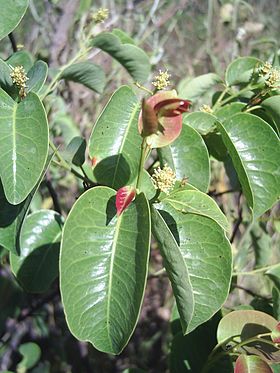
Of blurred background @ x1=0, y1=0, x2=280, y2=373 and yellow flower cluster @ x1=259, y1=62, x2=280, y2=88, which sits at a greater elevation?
yellow flower cluster @ x1=259, y1=62, x2=280, y2=88

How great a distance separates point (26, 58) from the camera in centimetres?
96

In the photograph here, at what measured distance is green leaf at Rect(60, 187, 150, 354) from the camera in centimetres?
67

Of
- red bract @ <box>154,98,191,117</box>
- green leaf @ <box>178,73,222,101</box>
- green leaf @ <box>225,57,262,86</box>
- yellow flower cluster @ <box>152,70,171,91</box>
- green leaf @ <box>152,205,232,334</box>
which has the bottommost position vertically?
green leaf @ <box>152,205,232,334</box>

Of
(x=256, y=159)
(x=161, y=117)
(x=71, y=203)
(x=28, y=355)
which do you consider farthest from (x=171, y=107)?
(x=71, y=203)

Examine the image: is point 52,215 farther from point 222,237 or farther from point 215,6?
point 215,6

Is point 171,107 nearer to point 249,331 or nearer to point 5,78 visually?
point 5,78

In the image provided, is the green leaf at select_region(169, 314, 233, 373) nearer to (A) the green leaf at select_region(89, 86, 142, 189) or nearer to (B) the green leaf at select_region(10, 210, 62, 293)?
(B) the green leaf at select_region(10, 210, 62, 293)

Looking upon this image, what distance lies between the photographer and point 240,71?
1038 millimetres

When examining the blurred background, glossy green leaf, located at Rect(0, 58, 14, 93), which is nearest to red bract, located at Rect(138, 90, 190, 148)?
glossy green leaf, located at Rect(0, 58, 14, 93)

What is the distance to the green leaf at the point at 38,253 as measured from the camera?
967 mm

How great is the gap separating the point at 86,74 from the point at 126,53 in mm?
92

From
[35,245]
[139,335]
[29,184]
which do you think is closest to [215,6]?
[139,335]

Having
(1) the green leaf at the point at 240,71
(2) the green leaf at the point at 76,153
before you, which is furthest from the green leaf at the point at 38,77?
(1) the green leaf at the point at 240,71

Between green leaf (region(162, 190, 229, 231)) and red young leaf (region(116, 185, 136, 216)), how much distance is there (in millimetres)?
56
